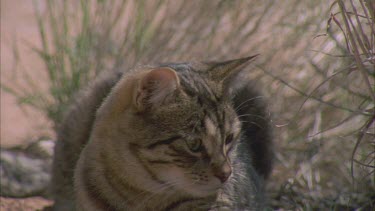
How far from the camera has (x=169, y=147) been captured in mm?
3100

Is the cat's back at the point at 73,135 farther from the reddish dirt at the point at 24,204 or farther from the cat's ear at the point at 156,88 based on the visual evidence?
the cat's ear at the point at 156,88

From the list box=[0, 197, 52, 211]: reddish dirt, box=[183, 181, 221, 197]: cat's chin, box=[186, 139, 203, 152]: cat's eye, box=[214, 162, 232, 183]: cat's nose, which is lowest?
box=[0, 197, 52, 211]: reddish dirt

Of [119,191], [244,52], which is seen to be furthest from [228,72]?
[244,52]

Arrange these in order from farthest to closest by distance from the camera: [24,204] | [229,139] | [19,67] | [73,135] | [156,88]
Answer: [19,67]
[24,204]
[73,135]
[229,139]
[156,88]

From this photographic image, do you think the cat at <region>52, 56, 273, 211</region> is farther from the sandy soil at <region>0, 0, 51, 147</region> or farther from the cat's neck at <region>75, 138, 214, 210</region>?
the sandy soil at <region>0, 0, 51, 147</region>

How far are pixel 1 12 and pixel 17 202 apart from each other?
372cm

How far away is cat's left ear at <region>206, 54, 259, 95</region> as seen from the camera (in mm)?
3328

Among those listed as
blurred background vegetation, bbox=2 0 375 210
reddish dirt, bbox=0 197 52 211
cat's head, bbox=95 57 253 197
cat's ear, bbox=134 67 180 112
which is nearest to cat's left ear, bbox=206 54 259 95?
cat's head, bbox=95 57 253 197

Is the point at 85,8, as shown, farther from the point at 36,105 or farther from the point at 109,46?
the point at 36,105

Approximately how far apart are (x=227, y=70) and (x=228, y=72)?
1 cm

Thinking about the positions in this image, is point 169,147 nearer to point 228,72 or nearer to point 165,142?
point 165,142

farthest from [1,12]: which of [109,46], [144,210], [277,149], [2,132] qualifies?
[144,210]

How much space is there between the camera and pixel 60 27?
5.21m

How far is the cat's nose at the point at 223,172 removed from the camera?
311 cm
